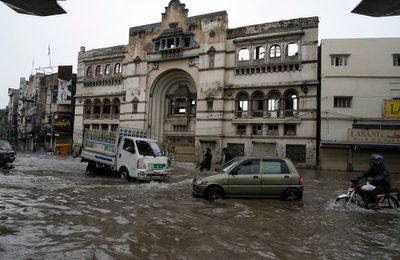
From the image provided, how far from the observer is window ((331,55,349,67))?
27.9 metres

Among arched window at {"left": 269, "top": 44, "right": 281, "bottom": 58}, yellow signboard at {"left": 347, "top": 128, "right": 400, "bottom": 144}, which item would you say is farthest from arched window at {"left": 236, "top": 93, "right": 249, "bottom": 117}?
yellow signboard at {"left": 347, "top": 128, "right": 400, "bottom": 144}

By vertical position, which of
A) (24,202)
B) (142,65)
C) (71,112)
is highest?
(142,65)

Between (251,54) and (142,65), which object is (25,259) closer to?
(251,54)

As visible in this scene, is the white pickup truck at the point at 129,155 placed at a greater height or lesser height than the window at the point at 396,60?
lesser

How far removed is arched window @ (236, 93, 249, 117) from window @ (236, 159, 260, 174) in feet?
67.6

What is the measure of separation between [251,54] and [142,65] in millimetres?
12621

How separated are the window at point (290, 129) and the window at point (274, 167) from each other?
18.6m

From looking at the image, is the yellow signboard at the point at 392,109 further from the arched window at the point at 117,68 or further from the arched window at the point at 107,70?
the arched window at the point at 107,70

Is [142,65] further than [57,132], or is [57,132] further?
[57,132]

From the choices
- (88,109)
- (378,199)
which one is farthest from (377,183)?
(88,109)

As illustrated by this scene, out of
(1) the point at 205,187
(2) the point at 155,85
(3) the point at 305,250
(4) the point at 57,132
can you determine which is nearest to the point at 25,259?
(3) the point at 305,250

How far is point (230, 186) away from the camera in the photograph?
1115cm

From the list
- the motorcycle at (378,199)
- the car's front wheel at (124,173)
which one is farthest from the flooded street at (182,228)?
the car's front wheel at (124,173)

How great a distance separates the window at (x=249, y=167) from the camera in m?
11.2
